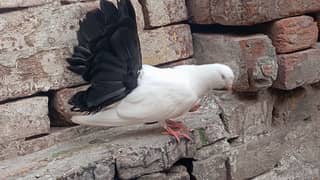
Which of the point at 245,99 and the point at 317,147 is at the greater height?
the point at 245,99

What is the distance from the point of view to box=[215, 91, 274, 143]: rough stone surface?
2.86 meters

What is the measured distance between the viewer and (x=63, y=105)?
2.43 meters

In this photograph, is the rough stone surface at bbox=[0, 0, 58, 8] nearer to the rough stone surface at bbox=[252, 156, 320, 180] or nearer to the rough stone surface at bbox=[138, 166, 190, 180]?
the rough stone surface at bbox=[138, 166, 190, 180]

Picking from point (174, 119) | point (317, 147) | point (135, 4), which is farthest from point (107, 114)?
point (317, 147)

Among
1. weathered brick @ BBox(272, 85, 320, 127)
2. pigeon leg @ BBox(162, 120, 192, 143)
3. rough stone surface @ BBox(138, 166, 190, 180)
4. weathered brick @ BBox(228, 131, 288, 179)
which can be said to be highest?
pigeon leg @ BBox(162, 120, 192, 143)

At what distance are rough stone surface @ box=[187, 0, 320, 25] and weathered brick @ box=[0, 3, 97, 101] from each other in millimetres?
626

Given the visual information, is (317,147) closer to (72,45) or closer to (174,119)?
(174,119)

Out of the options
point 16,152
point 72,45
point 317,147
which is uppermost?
point 72,45

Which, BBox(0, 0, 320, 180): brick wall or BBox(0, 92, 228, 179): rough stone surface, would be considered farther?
BBox(0, 0, 320, 180): brick wall

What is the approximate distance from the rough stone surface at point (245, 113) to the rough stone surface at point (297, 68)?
133 mm

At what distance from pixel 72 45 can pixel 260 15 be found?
0.88 m

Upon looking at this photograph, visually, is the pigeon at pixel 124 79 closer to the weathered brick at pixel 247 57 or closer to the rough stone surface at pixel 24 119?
the rough stone surface at pixel 24 119

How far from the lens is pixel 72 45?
2449 mm

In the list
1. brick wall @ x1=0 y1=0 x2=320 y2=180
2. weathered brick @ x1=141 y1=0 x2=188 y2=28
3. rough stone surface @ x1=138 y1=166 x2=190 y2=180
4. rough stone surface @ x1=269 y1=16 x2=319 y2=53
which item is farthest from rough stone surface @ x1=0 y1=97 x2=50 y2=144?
rough stone surface @ x1=269 y1=16 x2=319 y2=53
